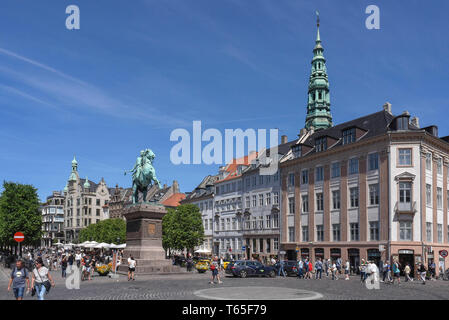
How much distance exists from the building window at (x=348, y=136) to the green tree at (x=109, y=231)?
161 feet

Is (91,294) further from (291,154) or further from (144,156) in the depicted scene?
(291,154)

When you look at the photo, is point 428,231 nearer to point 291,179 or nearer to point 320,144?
point 320,144

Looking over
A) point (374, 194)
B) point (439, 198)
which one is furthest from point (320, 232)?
point (439, 198)

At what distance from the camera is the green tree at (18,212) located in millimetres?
60656

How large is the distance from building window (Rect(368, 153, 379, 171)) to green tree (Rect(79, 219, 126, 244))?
171 ft

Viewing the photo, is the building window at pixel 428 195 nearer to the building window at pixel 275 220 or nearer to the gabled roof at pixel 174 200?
the building window at pixel 275 220

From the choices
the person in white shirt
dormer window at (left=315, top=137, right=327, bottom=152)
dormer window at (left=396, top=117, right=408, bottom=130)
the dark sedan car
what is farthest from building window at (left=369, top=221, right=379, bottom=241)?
the person in white shirt

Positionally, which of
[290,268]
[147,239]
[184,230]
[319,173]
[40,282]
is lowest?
[290,268]

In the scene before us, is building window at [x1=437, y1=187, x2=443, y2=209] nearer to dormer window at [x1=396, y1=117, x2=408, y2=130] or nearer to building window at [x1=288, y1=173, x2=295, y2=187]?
dormer window at [x1=396, y1=117, x2=408, y2=130]

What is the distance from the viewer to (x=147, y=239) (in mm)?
35156

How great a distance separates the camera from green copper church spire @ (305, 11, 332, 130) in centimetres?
8612

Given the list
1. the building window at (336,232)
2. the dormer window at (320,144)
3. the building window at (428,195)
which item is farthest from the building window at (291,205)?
the building window at (428,195)

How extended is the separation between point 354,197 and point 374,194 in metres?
2.81
